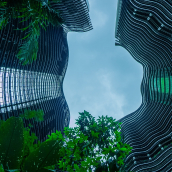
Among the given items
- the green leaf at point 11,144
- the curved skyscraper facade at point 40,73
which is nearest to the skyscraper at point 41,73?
the curved skyscraper facade at point 40,73

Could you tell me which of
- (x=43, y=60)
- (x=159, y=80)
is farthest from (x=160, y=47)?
(x=43, y=60)

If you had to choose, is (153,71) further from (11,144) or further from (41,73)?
(11,144)

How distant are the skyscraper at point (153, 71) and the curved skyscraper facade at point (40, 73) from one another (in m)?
19.8

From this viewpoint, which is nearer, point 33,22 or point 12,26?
point 33,22

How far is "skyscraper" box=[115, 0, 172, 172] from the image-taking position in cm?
4640

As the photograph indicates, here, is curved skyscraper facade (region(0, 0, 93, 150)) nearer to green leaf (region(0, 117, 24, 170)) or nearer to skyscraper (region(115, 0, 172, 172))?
skyscraper (region(115, 0, 172, 172))

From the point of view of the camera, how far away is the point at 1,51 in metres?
35.6

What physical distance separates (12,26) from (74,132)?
40.8 metres

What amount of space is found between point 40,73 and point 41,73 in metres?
0.83

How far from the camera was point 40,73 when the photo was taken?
59.1m

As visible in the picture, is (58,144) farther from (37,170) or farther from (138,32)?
(138,32)

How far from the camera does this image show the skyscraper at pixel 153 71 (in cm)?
4640

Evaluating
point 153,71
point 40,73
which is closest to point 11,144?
point 40,73

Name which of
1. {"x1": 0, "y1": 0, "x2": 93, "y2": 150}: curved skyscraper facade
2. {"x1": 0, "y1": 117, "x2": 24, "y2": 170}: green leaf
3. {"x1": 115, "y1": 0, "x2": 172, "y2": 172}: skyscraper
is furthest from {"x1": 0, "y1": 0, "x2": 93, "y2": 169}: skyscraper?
{"x1": 0, "y1": 117, "x2": 24, "y2": 170}: green leaf
